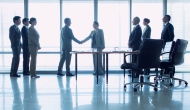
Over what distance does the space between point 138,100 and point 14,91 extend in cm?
230

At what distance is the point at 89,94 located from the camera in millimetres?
3859

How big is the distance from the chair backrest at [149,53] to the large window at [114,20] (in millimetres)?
3175

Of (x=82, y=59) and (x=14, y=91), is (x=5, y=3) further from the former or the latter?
(x=14, y=91)

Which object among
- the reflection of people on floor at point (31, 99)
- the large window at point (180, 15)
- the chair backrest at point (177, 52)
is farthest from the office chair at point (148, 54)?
the large window at point (180, 15)

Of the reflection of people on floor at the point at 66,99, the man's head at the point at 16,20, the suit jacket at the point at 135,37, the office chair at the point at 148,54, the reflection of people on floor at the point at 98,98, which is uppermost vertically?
the man's head at the point at 16,20

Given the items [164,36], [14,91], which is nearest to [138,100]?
[14,91]

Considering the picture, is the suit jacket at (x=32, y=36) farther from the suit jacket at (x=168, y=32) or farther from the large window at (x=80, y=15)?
the suit jacket at (x=168, y=32)

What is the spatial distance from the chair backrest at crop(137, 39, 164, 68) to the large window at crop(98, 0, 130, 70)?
318 centimetres

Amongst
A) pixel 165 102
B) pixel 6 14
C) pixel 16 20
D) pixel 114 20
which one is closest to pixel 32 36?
pixel 16 20

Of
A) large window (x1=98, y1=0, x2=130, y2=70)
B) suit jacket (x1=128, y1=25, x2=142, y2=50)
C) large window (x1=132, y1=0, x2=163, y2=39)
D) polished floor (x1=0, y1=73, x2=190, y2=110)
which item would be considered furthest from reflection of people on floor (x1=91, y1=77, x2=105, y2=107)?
large window (x1=132, y1=0, x2=163, y2=39)

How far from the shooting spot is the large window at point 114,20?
23.7 feet

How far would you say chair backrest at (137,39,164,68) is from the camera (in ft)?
13.0

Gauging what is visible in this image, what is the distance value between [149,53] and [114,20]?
341 centimetres

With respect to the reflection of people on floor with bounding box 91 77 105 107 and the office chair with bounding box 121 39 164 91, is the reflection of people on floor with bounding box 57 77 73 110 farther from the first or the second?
the office chair with bounding box 121 39 164 91
